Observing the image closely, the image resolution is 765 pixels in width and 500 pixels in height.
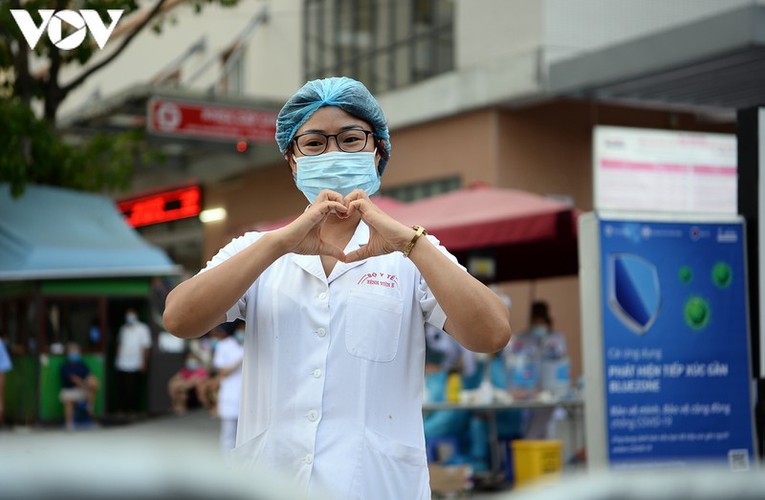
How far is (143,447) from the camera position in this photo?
84cm

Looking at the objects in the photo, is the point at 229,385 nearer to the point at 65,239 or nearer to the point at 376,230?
the point at 65,239

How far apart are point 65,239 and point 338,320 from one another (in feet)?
55.1

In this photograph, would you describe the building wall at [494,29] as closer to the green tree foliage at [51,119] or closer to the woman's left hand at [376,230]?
the green tree foliage at [51,119]

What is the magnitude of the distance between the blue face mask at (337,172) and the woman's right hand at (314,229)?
0.12 metres

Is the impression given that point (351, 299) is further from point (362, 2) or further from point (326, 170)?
point (362, 2)

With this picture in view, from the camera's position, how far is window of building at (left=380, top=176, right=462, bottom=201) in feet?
62.2

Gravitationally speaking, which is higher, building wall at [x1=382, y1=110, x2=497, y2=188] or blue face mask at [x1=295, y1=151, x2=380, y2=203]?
building wall at [x1=382, y1=110, x2=497, y2=188]

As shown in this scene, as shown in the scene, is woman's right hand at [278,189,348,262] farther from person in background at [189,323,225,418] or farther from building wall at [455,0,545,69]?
person in background at [189,323,225,418]

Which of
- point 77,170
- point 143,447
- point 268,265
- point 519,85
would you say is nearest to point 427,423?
point 519,85

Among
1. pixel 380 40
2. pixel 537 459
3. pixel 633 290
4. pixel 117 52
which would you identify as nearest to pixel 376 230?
pixel 633 290

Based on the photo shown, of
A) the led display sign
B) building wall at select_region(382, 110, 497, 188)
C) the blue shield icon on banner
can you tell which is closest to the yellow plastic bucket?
the blue shield icon on banner

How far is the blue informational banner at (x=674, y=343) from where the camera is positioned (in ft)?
21.0


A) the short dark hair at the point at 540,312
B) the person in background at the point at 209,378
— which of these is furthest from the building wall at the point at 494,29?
the person in background at the point at 209,378

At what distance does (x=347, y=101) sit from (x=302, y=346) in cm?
55
